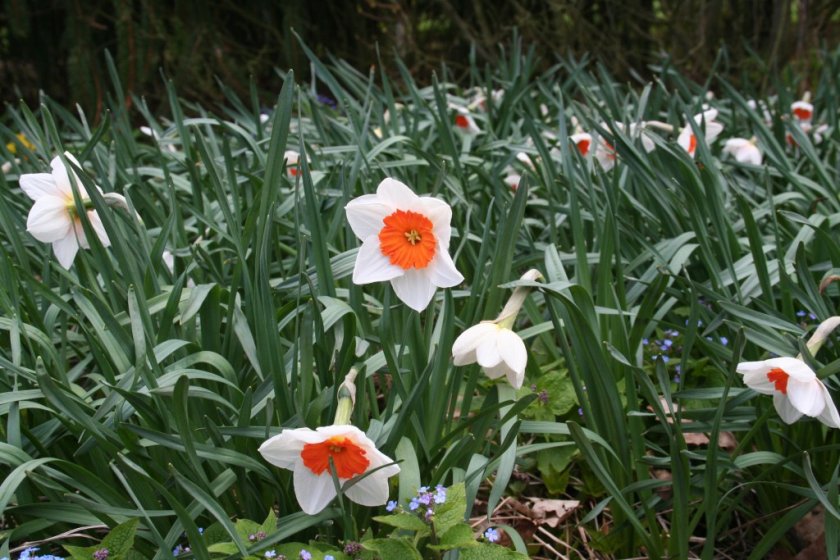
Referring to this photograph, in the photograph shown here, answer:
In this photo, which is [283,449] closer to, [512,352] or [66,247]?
[512,352]

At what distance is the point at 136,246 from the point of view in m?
1.80

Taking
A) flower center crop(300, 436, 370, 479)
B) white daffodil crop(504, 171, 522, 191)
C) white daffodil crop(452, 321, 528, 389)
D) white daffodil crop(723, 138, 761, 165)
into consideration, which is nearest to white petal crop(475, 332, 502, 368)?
white daffodil crop(452, 321, 528, 389)

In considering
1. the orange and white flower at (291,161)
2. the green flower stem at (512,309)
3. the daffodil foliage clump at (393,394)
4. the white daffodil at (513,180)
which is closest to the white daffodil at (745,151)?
the white daffodil at (513,180)

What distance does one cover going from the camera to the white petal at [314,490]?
1.33 m

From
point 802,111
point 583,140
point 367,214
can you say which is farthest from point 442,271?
point 802,111

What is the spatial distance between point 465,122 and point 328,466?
2.15 meters

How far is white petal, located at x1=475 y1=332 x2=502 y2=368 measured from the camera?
1.34 meters

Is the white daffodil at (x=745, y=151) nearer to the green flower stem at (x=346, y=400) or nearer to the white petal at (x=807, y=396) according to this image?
the white petal at (x=807, y=396)

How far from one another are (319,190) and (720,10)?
4.00 m

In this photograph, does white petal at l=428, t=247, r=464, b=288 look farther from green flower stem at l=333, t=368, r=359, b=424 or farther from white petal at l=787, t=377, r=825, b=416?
white petal at l=787, t=377, r=825, b=416

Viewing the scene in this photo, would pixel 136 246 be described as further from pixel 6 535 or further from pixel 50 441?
pixel 6 535

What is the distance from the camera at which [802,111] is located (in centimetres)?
371

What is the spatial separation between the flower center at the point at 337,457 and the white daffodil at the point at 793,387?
65cm

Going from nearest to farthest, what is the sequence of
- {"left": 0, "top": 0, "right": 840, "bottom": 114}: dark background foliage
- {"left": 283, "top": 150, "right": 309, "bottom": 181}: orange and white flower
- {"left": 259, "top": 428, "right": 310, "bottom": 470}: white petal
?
{"left": 259, "top": 428, "right": 310, "bottom": 470}: white petal < {"left": 283, "top": 150, "right": 309, "bottom": 181}: orange and white flower < {"left": 0, "top": 0, "right": 840, "bottom": 114}: dark background foliage
